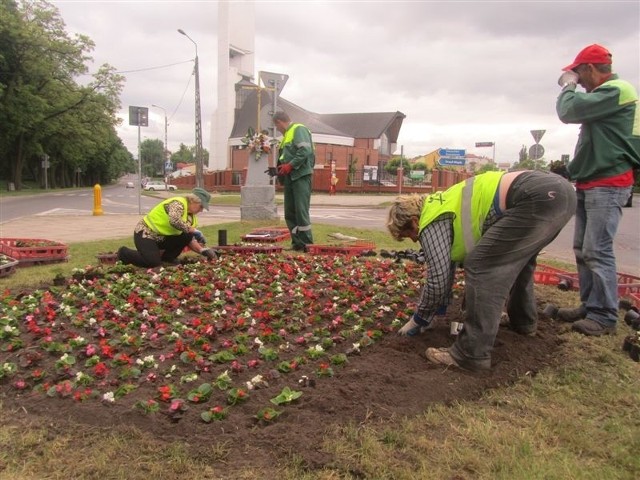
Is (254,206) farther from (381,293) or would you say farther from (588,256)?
(588,256)

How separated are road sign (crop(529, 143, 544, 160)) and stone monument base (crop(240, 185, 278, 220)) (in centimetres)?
971

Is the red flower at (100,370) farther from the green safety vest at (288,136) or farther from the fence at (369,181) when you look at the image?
the fence at (369,181)

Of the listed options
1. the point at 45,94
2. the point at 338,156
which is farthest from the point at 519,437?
the point at 338,156

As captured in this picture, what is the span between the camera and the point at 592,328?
12.7ft

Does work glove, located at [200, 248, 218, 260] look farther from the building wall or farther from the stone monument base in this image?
the building wall

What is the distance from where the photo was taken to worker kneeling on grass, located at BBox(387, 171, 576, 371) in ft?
10.1

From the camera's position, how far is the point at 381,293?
193 inches

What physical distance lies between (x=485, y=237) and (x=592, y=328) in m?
1.40

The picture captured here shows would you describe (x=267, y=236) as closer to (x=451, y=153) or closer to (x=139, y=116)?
(x=139, y=116)

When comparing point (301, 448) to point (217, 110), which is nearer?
point (301, 448)

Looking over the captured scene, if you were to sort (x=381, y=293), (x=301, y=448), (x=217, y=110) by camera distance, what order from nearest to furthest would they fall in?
(x=301, y=448), (x=381, y=293), (x=217, y=110)

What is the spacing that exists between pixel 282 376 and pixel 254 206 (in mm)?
9501

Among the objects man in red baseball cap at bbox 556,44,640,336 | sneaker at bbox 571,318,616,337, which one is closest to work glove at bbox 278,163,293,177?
man in red baseball cap at bbox 556,44,640,336

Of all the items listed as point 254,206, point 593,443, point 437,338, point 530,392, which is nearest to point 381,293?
point 437,338
